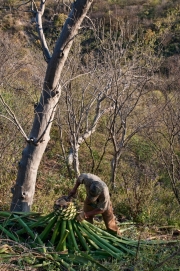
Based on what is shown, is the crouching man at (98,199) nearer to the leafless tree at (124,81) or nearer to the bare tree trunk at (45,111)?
the bare tree trunk at (45,111)

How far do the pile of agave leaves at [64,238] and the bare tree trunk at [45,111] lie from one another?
1.79 feet

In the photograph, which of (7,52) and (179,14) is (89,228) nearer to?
(7,52)

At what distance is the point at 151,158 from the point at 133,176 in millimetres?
2681

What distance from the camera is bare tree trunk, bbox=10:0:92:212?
3.67 metres

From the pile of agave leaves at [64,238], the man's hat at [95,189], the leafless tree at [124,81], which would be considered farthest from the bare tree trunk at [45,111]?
the leafless tree at [124,81]

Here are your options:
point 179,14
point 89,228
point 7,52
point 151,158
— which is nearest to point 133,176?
point 151,158

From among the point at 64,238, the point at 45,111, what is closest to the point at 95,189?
the point at 64,238

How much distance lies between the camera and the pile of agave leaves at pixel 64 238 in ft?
10.3

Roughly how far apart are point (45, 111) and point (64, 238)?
146 cm

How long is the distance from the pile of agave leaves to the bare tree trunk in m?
0.55

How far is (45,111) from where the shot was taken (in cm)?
399

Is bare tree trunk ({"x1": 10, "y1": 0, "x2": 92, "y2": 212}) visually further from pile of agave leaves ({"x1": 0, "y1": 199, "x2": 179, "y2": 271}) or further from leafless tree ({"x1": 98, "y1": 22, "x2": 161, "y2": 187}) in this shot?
leafless tree ({"x1": 98, "y1": 22, "x2": 161, "y2": 187})

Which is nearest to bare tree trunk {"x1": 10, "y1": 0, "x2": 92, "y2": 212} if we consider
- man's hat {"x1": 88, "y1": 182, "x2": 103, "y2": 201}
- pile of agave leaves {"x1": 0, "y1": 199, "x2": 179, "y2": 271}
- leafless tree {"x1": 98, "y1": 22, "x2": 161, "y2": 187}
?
pile of agave leaves {"x1": 0, "y1": 199, "x2": 179, "y2": 271}

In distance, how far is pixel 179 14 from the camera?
2116 cm
